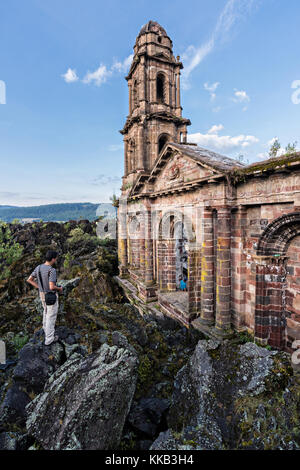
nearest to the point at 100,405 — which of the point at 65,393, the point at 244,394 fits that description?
the point at 65,393

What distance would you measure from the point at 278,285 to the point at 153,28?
2150 cm

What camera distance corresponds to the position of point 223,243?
8406 millimetres

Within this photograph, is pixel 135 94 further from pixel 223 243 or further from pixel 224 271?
pixel 224 271

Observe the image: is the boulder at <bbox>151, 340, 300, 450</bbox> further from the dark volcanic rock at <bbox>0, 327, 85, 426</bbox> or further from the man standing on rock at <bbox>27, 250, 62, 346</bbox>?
the man standing on rock at <bbox>27, 250, 62, 346</bbox>

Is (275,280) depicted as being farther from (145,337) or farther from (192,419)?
(192,419)

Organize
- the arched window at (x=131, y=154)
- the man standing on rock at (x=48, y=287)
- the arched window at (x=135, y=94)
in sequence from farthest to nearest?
the arched window at (x=131, y=154), the arched window at (x=135, y=94), the man standing on rock at (x=48, y=287)

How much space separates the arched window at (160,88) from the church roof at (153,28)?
10.9ft

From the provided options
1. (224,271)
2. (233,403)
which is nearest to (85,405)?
(233,403)

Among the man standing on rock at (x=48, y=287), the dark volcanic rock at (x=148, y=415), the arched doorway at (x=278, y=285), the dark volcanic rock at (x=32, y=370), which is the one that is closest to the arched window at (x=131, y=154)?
the arched doorway at (x=278, y=285)

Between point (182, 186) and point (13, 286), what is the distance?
548 inches

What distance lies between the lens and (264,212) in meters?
7.39

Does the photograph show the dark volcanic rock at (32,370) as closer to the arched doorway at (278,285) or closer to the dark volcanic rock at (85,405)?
the dark volcanic rock at (85,405)

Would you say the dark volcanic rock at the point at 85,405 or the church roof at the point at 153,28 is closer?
the dark volcanic rock at the point at 85,405

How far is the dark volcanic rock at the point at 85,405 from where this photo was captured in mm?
3426
